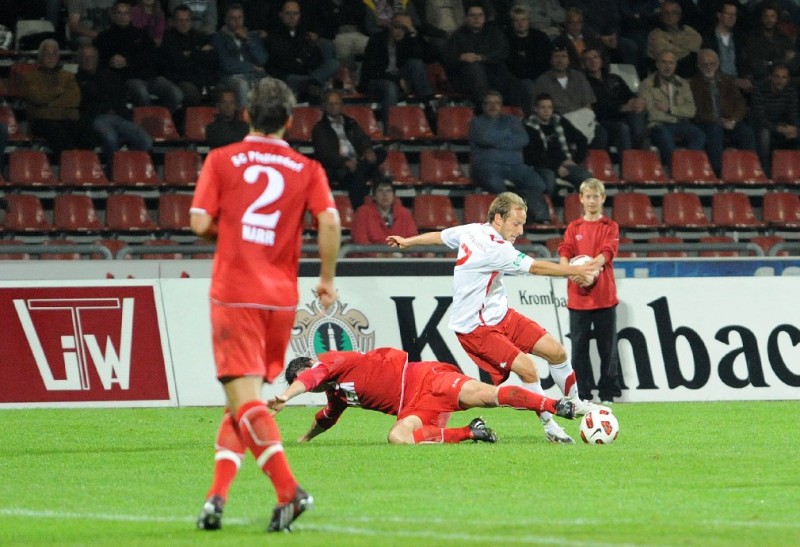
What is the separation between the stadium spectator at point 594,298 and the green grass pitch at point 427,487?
191 cm

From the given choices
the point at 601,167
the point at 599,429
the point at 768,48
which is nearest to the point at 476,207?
the point at 601,167

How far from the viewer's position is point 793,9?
83.4ft

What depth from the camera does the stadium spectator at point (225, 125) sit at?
19.2m

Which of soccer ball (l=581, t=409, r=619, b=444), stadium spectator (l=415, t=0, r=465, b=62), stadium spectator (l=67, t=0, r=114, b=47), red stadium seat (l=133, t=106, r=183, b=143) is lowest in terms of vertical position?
soccer ball (l=581, t=409, r=619, b=444)

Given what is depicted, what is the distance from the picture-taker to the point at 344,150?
19578 millimetres

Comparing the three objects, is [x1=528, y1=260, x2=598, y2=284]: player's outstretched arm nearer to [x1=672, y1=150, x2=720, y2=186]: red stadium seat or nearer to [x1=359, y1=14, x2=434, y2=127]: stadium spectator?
[x1=359, y1=14, x2=434, y2=127]: stadium spectator

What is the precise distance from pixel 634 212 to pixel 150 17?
7.55 meters

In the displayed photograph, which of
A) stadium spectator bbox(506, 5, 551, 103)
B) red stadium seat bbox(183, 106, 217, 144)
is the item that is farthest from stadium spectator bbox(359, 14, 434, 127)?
red stadium seat bbox(183, 106, 217, 144)

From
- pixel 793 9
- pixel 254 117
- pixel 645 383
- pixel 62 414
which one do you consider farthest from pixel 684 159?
pixel 254 117

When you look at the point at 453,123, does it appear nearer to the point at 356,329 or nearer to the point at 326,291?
the point at 356,329

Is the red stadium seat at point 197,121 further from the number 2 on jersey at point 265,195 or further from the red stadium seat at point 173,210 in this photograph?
the number 2 on jersey at point 265,195

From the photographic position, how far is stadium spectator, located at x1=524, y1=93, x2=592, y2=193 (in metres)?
20.4

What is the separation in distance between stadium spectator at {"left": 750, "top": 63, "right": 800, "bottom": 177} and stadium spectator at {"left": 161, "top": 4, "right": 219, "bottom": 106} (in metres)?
8.41

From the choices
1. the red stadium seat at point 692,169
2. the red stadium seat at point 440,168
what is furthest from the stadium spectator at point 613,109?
the red stadium seat at point 440,168
